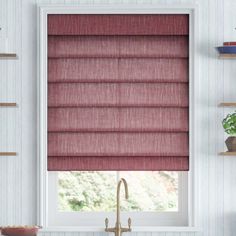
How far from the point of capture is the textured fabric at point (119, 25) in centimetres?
442

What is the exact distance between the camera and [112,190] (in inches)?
180

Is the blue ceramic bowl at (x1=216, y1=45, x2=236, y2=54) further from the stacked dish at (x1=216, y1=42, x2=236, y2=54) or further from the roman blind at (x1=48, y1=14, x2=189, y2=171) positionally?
the roman blind at (x1=48, y1=14, x2=189, y2=171)

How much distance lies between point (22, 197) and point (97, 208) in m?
0.49

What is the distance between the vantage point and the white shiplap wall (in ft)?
14.4

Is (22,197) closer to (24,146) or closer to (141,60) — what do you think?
(24,146)

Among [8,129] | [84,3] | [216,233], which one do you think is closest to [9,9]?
[84,3]

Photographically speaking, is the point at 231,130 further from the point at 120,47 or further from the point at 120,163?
the point at 120,47

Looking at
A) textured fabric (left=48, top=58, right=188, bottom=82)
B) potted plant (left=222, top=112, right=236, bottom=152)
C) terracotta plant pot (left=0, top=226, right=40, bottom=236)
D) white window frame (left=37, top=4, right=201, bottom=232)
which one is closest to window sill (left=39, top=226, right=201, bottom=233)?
white window frame (left=37, top=4, right=201, bottom=232)

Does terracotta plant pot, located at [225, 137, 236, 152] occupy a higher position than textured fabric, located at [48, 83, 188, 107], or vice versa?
textured fabric, located at [48, 83, 188, 107]

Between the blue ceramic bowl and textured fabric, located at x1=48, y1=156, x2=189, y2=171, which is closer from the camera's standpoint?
the blue ceramic bowl

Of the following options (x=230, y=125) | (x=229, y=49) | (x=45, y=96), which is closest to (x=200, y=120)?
(x=230, y=125)

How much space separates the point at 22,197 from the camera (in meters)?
4.41

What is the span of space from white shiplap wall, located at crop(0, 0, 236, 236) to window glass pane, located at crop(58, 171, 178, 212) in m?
0.22

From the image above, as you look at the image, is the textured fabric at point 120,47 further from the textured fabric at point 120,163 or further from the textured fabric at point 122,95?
the textured fabric at point 120,163
